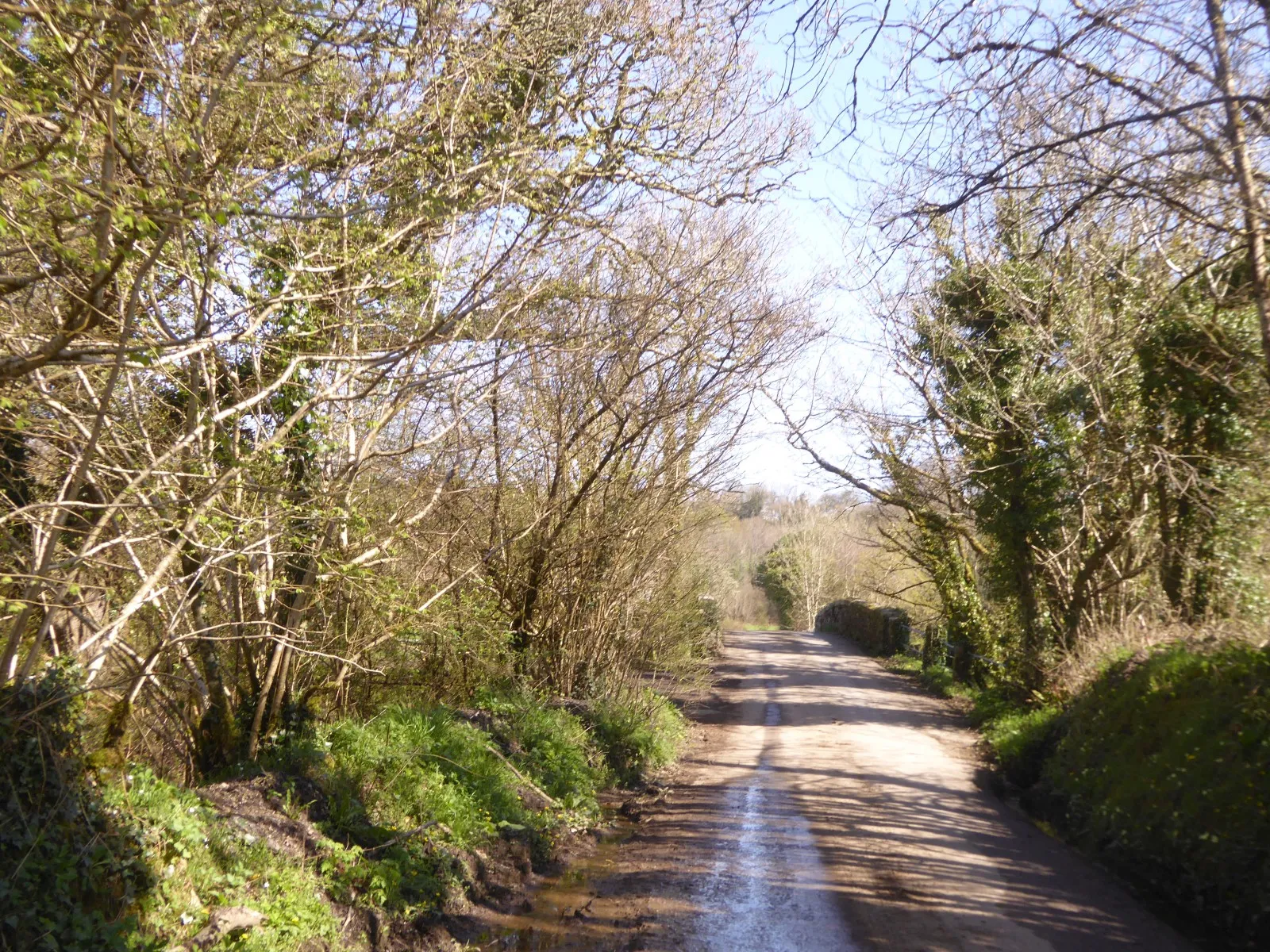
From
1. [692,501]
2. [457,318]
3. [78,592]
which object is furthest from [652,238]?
[78,592]

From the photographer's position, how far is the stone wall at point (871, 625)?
3206 cm

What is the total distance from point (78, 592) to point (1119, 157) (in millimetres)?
9045

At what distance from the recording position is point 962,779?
38.9ft

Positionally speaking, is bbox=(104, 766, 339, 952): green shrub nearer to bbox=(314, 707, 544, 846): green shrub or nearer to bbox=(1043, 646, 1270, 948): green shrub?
bbox=(314, 707, 544, 846): green shrub

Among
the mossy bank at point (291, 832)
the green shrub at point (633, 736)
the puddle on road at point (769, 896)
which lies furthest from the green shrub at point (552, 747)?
the puddle on road at point (769, 896)

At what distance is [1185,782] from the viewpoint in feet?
25.4

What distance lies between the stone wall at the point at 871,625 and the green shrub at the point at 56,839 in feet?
93.2

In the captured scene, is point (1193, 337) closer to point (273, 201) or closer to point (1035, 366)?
point (1035, 366)

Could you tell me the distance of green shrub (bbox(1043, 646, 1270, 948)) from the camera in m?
6.61

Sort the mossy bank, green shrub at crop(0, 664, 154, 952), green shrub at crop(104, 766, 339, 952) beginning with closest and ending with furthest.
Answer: green shrub at crop(0, 664, 154, 952) < the mossy bank < green shrub at crop(104, 766, 339, 952)

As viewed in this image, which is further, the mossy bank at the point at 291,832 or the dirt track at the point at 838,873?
the dirt track at the point at 838,873

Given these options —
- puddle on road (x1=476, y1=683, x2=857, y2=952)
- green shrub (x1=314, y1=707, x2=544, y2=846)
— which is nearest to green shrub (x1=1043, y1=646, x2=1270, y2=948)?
puddle on road (x1=476, y1=683, x2=857, y2=952)

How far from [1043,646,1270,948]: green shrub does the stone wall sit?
21222mm

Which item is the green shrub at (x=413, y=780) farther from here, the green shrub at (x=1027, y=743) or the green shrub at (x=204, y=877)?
the green shrub at (x=1027, y=743)
